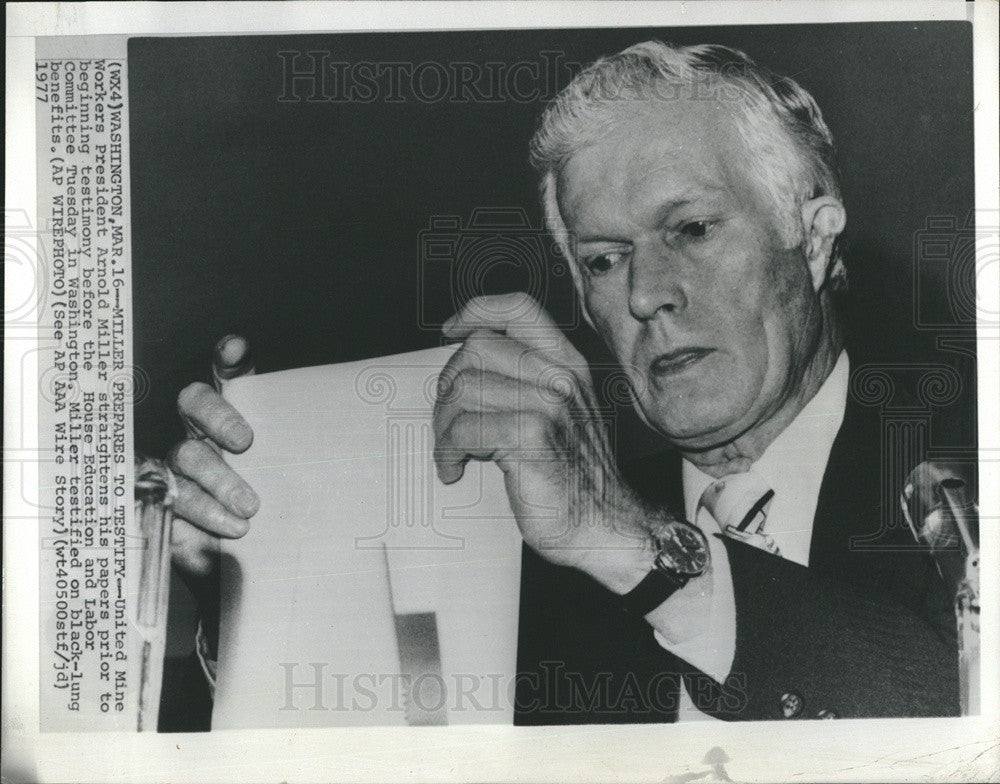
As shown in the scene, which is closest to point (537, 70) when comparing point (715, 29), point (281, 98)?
point (715, 29)

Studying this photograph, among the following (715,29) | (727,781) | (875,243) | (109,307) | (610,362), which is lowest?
(727,781)

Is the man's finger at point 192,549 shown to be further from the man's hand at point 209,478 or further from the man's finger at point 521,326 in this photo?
the man's finger at point 521,326

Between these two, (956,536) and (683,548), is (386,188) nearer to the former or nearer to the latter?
(683,548)

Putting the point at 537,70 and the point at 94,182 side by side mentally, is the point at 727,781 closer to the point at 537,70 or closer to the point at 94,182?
the point at 537,70

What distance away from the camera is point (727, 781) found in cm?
157

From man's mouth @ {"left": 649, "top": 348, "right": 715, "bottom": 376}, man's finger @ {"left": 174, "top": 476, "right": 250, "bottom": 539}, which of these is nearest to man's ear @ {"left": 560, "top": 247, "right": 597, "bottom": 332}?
man's mouth @ {"left": 649, "top": 348, "right": 715, "bottom": 376}

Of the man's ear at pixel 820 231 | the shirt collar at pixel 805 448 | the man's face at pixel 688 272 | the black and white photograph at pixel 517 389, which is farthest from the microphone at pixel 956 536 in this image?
the man's ear at pixel 820 231

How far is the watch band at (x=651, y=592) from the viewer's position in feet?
5.12

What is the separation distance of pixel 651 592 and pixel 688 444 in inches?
11.3

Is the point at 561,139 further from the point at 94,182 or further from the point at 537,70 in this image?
the point at 94,182

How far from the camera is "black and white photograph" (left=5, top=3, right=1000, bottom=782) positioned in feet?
5.15

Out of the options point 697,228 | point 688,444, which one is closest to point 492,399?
point 688,444

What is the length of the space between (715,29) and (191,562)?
4.69 feet

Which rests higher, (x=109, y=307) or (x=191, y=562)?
(x=109, y=307)
